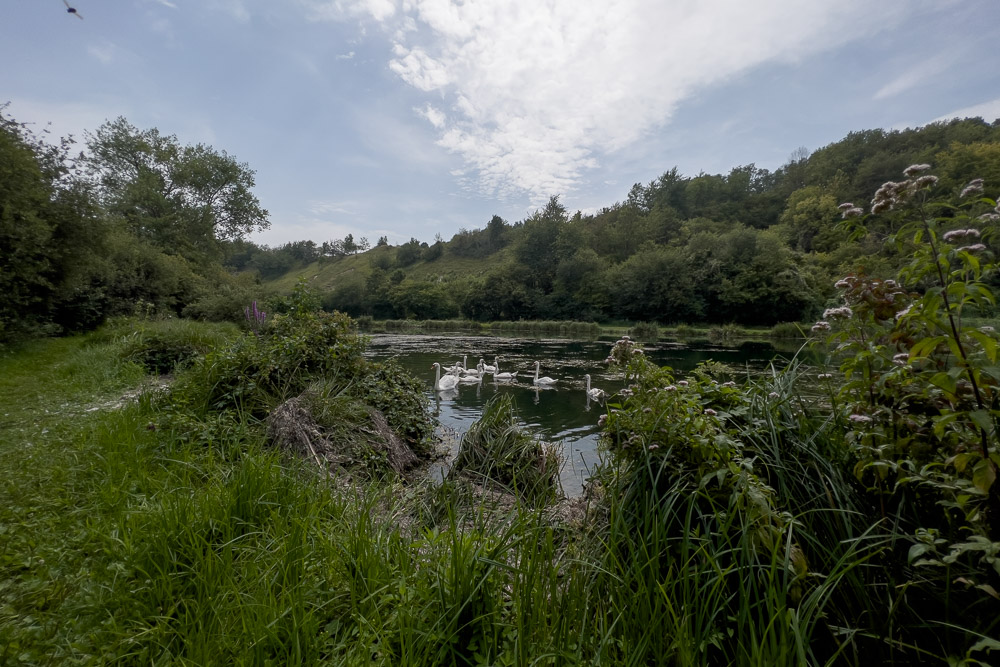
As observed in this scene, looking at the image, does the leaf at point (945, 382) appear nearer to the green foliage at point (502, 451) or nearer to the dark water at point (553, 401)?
the dark water at point (553, 401)

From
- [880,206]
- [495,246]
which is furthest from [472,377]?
[495,246]

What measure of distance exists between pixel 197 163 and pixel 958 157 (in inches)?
2543

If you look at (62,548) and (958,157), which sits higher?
(958,157)

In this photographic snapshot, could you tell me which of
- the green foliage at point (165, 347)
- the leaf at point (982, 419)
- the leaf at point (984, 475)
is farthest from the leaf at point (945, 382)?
the green foliage at point (165, 347)

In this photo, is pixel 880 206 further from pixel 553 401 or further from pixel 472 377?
pixel 472 377

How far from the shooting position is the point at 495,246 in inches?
4006

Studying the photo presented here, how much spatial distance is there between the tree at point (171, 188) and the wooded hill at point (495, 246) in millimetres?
99

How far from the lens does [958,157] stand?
122 ft

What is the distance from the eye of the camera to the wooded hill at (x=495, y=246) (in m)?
11.5

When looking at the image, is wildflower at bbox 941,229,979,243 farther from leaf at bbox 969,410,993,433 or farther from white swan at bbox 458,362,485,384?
white swan at bbox 458,362,485,384

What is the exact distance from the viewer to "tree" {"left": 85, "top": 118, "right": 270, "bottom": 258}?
2870 centimetres

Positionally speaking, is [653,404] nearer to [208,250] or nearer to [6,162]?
[6,162]

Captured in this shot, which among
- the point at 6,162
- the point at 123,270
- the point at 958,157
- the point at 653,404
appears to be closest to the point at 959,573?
the point at 653,404

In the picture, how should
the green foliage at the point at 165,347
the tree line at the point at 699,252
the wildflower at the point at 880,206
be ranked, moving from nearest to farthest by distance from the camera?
the wildflower at the point at 880,206
the green foliage at the point at 165,347
the tree line at the point at 699,252
